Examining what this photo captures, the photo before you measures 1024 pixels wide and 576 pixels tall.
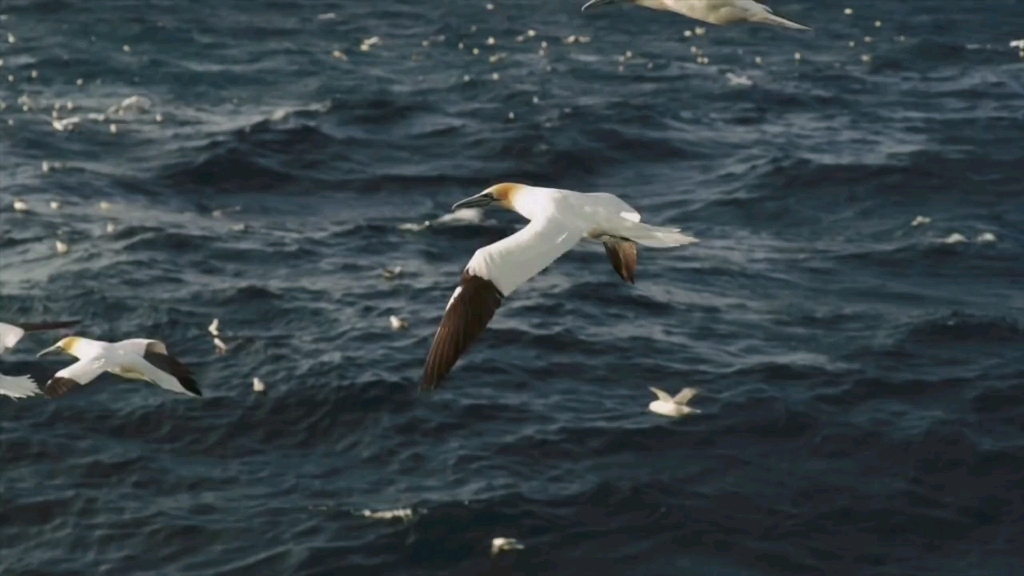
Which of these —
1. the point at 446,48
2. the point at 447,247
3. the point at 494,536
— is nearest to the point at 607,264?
the point at 447,247

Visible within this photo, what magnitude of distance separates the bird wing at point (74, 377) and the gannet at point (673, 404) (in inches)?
293

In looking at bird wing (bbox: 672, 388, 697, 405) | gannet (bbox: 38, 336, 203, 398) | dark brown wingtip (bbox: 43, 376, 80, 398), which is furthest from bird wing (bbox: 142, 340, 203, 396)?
bird wing (bbox: 672, 388, 697, 405)

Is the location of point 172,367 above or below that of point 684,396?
above

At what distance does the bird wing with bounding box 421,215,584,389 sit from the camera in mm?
12789

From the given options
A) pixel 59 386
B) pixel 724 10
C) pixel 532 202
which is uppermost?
pixel 724 10

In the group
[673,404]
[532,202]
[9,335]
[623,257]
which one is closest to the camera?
[532,202]

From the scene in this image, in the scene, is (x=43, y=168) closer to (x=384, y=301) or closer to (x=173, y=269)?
(x=173, y=269)

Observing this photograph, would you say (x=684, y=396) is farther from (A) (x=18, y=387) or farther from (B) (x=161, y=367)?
(A) (x=18, y=387)

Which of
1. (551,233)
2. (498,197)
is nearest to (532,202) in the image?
(498,197)

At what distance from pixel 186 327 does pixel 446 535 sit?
6.84 metres

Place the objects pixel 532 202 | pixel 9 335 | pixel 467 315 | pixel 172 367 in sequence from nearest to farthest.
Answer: pixel 467 315 < pixel 532 202 < pixel 9 335 < pixel 172 367

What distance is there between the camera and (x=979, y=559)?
2005 centimetres

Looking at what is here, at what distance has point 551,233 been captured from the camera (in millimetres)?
13859

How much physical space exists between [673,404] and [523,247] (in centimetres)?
921
